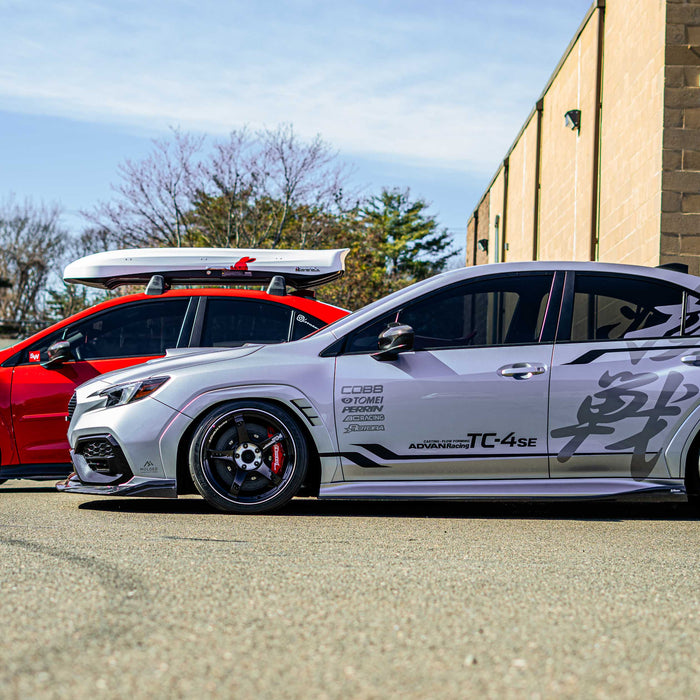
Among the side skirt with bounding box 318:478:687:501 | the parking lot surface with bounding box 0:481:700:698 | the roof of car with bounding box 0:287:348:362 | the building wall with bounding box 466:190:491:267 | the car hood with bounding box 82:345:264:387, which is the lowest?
the parking lot surface with bounding box 0:481:700:698

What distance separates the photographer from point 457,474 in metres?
6.10

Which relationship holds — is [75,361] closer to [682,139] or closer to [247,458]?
[247,458]

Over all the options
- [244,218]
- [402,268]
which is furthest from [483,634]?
[402,268]

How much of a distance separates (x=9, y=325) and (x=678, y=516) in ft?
153

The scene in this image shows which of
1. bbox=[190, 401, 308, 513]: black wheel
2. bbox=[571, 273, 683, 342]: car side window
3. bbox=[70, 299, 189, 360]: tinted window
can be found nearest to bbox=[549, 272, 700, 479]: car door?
bbox=[571, 273, 683, 342]: car side window

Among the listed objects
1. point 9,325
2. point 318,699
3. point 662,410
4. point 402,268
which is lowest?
point 318,699

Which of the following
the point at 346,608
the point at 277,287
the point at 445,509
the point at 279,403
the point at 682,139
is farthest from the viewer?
the point at 682,139

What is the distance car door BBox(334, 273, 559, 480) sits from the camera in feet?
19.9

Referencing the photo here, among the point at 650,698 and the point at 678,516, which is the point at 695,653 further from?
the point at 678,516

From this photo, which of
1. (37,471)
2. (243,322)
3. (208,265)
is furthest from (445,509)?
(37,471)

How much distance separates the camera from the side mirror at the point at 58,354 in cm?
769

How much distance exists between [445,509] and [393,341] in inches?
53.8

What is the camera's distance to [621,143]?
15.7 metres

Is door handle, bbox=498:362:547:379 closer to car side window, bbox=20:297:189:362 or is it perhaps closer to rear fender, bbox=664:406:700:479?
rear fender, bbox=664:406:700:479
